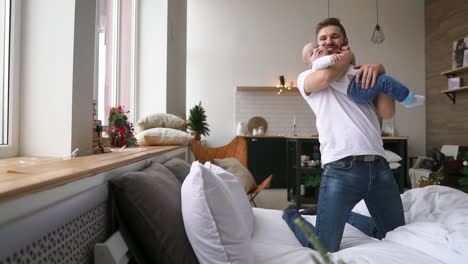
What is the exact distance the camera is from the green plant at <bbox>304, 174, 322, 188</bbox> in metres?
4.57

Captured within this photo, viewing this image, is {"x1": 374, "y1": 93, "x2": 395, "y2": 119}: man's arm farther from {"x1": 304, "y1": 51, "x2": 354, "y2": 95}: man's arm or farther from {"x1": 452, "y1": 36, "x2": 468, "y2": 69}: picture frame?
{"x1": 452, "y1": 36, "x2": 468, "y2": 69}: picture frame

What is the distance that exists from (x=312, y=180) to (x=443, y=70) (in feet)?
11.8

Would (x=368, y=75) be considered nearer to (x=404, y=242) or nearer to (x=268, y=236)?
(x=404, y=242)

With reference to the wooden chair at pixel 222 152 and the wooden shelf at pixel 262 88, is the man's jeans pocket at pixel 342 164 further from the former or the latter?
the wooden shelf at pixel 262 88

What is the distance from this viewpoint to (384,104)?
164 cm

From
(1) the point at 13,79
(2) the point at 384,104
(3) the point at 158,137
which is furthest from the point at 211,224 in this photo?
(3) the point at 158,137

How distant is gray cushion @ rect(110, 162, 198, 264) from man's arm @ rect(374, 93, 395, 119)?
1113mm

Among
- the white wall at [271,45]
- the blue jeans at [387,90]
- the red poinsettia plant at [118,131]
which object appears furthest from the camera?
the white wall at [271,45]

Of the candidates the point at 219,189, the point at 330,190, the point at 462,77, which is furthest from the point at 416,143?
the point at 219,189

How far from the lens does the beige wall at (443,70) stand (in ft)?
18.3

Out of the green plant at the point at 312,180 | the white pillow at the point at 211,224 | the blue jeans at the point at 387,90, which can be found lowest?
the green plant at the point at 312,180

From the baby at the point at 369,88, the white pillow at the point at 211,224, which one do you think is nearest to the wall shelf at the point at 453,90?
the baby at the point at 369,88

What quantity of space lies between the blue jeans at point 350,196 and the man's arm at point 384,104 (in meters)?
0.24

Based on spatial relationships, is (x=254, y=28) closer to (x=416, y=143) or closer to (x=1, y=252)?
(x=416, y=143)
